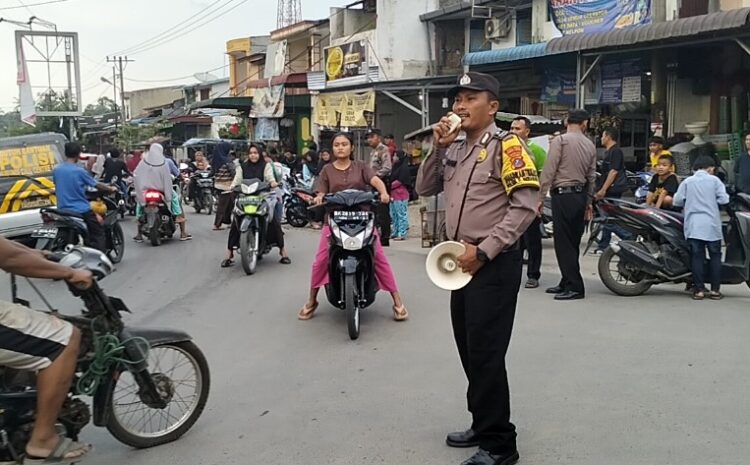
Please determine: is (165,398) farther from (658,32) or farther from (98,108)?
(98,108)

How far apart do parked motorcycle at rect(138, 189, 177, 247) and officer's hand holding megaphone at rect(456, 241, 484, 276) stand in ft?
31.2

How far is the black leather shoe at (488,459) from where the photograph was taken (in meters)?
3.73

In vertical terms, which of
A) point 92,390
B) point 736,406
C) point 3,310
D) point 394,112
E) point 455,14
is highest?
point 455,14

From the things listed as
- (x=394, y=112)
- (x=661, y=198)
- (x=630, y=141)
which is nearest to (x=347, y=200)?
(x=661, y=198)

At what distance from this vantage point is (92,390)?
3.81 meters

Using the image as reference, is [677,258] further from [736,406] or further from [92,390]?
[92,390]

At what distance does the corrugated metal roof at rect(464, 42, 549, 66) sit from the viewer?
15.8m

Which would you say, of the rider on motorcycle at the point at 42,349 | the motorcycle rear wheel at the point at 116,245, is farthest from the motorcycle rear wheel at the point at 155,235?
the rider on motorcycle at the point at 42,349

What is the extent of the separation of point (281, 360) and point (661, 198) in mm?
5445

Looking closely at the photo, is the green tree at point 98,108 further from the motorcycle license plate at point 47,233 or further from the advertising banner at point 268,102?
the motorcycle license plate at point 47,233

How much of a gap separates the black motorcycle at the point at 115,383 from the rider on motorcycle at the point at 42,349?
0.09m

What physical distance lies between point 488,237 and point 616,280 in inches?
184

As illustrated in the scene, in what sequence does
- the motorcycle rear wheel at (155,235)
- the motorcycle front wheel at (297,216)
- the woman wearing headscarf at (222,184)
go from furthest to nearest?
the motorcycle front wheel at (297,216) < the woman wearing headscarf at (222,184) < the motorcycle rear wheel at (155,235)

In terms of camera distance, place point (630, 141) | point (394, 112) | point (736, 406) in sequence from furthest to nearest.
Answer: point (394, 112)
point (630, 141)
point (736, 406)
